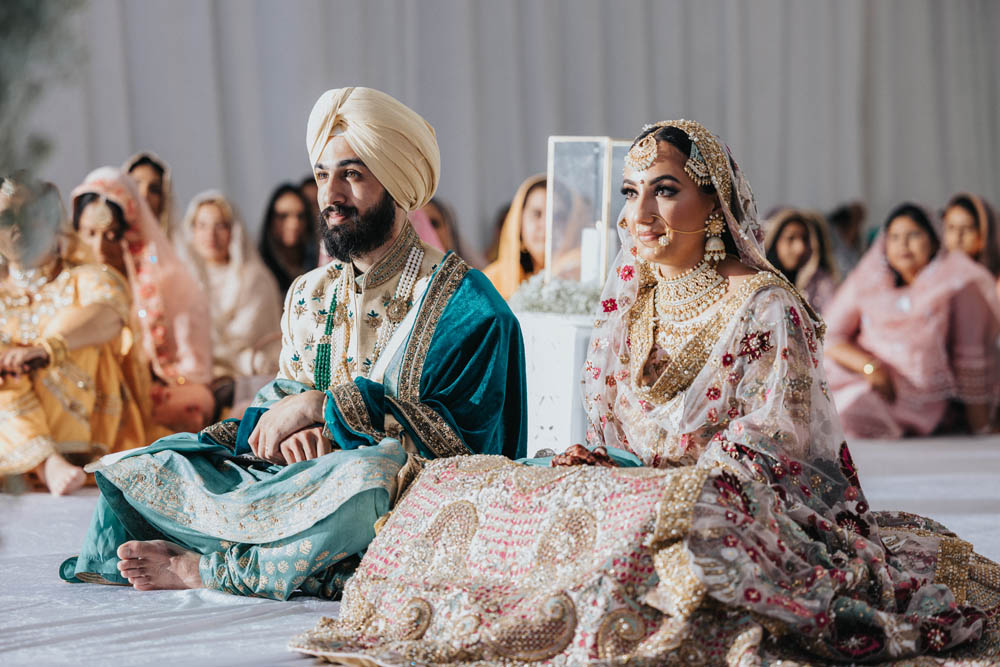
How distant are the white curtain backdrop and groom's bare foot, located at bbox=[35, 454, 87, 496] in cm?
259

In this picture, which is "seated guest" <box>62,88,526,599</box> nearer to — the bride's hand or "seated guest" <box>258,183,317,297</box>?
the bride's hand

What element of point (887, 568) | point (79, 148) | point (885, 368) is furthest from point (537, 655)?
point (79, 148)

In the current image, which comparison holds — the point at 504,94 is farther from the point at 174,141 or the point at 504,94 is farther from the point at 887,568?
the point at 887,568

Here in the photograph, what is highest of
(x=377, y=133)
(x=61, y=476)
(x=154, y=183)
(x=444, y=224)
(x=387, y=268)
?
(x=377, y=133)

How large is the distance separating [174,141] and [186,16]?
930 millimetres

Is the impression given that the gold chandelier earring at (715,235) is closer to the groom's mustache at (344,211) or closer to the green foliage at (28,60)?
the groom's mustache at (344,211)

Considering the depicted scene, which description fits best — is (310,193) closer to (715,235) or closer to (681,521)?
(715,235)

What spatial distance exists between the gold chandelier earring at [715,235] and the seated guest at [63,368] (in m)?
3.36

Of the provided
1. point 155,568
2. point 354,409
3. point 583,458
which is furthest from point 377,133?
point 155,568

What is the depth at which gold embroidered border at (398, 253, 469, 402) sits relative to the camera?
3.56 m

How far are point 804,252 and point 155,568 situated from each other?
6.54m

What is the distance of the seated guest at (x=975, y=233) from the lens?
918 centimetres

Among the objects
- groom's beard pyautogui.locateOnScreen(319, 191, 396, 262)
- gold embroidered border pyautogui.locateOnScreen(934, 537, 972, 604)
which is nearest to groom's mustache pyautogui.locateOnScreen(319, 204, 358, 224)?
groom's beard pyautogui.locateOnScreen(319, 191, 396, 262)

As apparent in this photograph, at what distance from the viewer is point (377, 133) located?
3.69 meters
